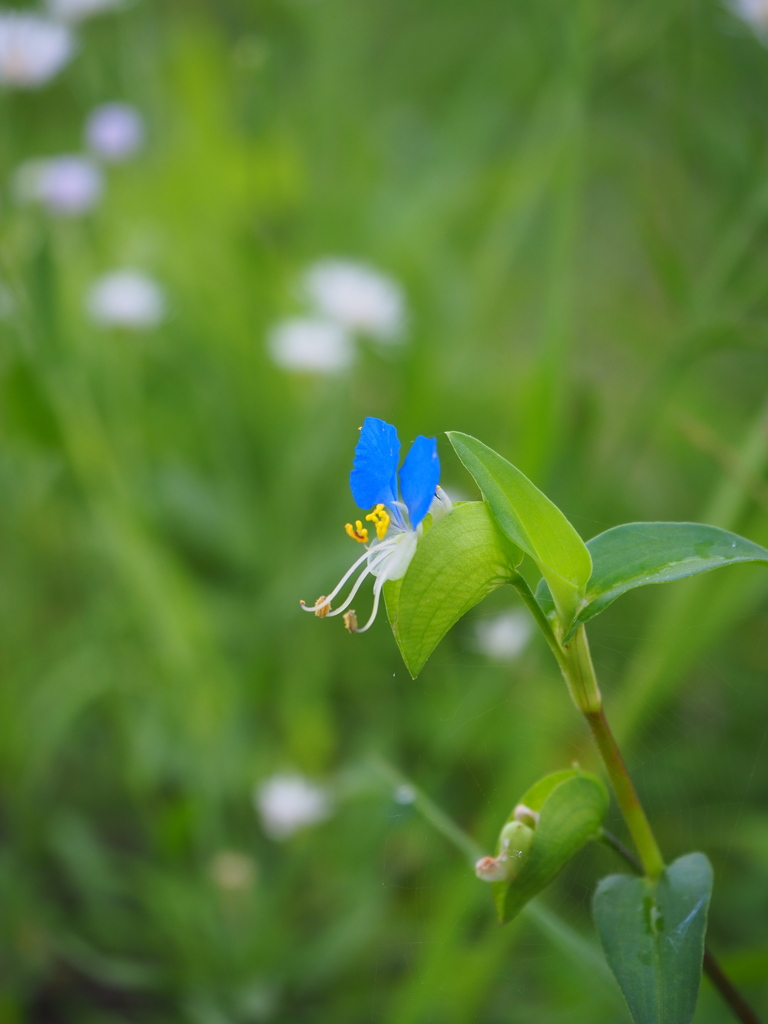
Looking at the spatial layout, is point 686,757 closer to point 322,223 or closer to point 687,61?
point 687,61

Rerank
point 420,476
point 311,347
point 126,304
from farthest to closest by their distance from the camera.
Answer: point 311,347 < point 126,304 < point 420,476

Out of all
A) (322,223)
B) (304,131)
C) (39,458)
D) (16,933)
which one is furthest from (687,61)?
(16,933)

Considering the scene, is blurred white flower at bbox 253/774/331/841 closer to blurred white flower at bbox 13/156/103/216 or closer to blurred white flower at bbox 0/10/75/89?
blurred white flower at bbox 13/156/103/216

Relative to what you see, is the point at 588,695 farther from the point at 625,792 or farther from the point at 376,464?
the point at 376,464

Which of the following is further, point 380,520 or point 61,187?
point 61,187

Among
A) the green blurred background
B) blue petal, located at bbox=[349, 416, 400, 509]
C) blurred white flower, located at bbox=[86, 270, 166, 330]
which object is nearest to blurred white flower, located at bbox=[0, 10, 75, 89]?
the green blurred background

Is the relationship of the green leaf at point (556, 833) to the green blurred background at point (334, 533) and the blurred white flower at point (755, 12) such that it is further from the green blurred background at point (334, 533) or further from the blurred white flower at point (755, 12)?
the blurred white flower at point (755, 12)

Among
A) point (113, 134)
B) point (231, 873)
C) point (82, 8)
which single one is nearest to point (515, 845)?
point (231, 873)
